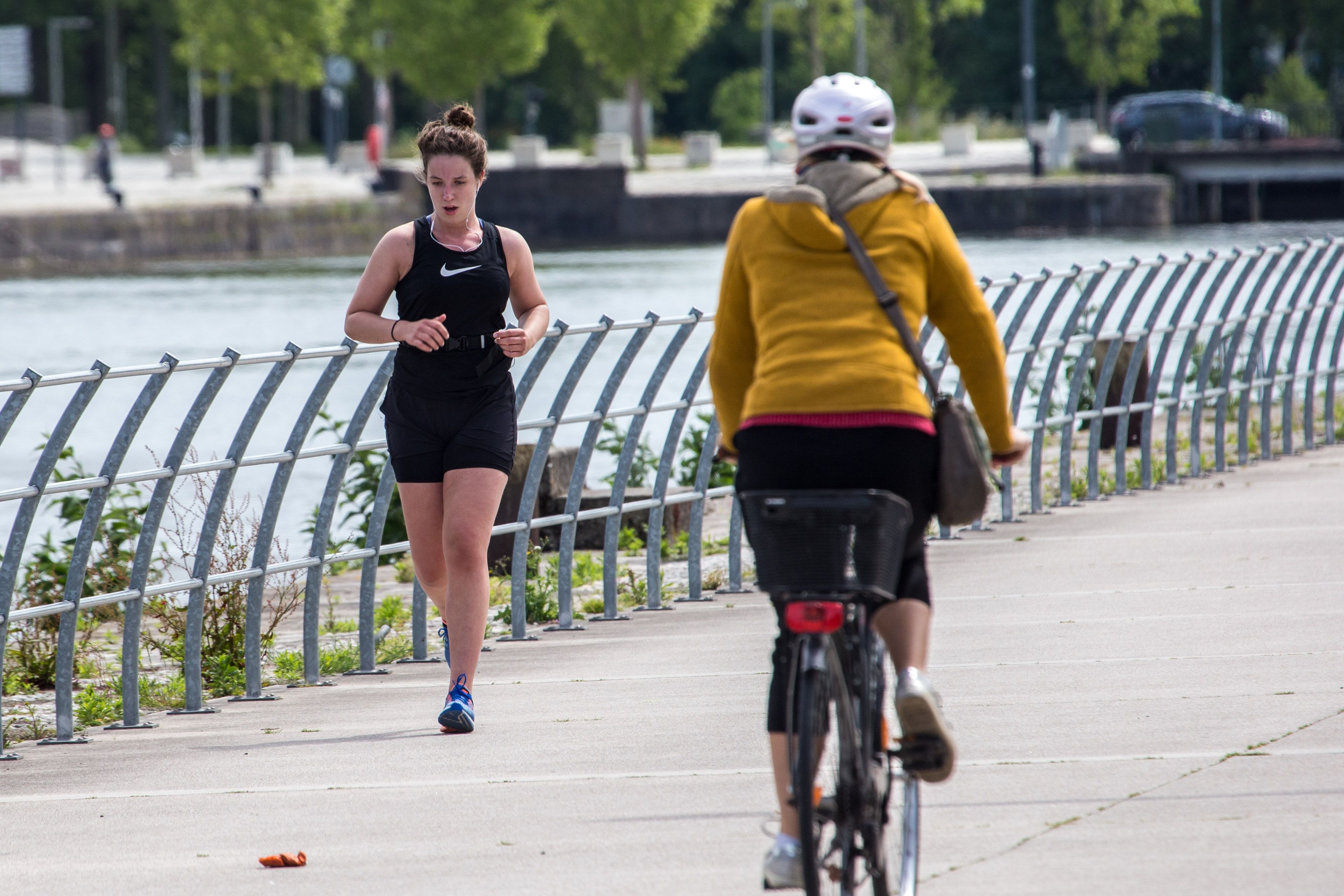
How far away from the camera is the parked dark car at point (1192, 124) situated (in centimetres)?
5725

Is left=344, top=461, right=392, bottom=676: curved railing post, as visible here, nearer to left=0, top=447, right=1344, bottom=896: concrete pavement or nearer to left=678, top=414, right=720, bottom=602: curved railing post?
left=0, top=447, right=1344, bottom=896: concrete pavement

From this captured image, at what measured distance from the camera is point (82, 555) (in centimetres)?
620

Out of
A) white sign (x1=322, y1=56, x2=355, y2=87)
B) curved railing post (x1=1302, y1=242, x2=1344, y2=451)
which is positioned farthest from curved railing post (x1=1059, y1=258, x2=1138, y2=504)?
white sign (x1=322, y1=56, x2=355, y2=87)

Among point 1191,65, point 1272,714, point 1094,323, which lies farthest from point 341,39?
point 1272,714

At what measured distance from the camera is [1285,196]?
59.5 m

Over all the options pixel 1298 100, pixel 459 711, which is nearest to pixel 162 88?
pixel 1298 100

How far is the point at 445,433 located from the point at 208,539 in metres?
1.32

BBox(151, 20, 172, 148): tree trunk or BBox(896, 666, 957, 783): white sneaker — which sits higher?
BBox(151, 20, 172, 148): tree trunk

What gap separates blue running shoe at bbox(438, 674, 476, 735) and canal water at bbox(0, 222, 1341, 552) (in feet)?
12.2

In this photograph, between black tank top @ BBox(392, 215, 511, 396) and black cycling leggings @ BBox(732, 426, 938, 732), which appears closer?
black cycling leggings @ BBox(732, 426, 938, 732)

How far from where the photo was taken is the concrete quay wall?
42.8m

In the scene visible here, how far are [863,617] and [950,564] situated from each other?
514 cm

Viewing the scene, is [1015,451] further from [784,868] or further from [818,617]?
[784,868]

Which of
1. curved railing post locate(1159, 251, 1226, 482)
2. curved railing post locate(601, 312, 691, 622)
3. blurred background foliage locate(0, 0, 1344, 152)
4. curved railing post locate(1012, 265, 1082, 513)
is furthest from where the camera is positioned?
blurred background foliage locate(0, 0, 1344, 152)
